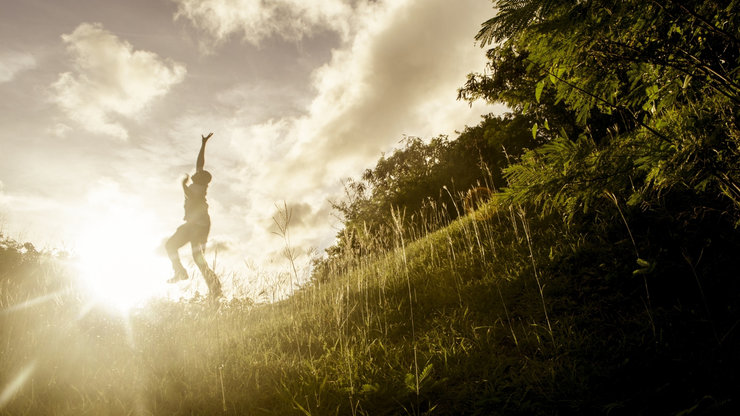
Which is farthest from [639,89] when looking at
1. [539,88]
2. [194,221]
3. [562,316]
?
[194,221]

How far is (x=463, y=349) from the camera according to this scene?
3062 mm

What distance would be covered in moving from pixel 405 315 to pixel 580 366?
7.28 ft

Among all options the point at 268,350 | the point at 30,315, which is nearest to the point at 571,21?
the point at 268,350

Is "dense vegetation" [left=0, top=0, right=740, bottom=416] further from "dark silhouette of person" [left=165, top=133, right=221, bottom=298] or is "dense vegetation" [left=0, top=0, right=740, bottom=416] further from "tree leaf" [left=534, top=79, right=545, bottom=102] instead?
"dark silhouette of person" [left=165, top=133, right=221, bottom=298]

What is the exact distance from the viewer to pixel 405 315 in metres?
4.30

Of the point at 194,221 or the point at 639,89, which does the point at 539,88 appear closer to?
the point at 639,89

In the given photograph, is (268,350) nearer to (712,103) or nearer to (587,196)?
(587,196)

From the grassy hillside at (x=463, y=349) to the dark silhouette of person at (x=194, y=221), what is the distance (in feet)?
9.24

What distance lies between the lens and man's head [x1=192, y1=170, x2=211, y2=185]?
8430 millimetres

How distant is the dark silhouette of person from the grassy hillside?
2.82 m

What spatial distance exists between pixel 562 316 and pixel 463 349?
117 cm

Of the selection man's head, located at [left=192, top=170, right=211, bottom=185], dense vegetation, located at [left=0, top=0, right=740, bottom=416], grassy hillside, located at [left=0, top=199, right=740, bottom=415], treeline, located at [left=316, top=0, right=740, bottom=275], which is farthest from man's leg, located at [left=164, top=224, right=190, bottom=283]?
treeline, located at [left=316, top=0, right=740, bottom=275]

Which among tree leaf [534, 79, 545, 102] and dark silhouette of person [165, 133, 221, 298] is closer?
tree leaf [534, 79, 545, 102]

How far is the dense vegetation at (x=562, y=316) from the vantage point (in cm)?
227
